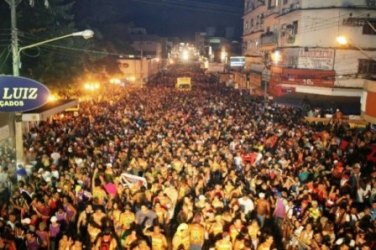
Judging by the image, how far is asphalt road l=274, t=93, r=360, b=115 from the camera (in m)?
30.9

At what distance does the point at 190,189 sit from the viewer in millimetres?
13273

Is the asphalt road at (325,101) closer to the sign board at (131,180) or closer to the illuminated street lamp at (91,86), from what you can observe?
the illuminated street lamp at (91,86)

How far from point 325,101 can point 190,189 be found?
20968 millimetres

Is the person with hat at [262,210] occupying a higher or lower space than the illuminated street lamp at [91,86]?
lower

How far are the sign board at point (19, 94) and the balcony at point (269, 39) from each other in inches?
1252

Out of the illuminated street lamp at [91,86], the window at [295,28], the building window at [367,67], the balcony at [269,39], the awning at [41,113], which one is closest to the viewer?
the awning at [41,113]

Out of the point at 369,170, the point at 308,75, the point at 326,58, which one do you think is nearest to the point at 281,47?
the point at 326,58

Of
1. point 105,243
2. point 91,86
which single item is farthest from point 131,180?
point 91,86

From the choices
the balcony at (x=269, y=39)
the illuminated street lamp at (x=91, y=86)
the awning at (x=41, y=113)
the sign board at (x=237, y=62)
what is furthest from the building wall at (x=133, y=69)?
the awning at (x=41, y=113)

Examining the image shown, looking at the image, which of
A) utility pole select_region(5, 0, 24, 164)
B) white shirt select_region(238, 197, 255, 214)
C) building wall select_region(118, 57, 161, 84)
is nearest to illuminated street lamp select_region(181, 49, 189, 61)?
building wall select_region(118, 57, 161, 84)

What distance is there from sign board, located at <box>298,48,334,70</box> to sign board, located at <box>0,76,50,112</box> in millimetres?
25192

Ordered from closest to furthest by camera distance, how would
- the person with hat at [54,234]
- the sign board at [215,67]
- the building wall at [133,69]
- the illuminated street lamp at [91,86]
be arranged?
the person with hat at [54,234], the illuminated street lamp at [91,86], the building wall at [133,69], the sign board at [215,67]

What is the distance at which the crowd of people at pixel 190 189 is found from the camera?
400 inches

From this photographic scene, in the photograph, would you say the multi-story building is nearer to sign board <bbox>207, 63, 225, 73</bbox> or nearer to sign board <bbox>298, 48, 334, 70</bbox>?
sign board <bbox>298, 48, 334, 70</bbox>
